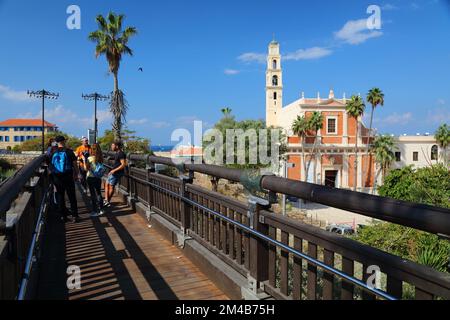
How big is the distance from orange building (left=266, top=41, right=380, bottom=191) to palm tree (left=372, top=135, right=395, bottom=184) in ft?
6.71

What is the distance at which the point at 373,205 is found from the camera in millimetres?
1856

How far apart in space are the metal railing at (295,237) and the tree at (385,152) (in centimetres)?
5176

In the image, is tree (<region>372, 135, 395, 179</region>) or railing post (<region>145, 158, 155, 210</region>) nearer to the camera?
railing post (<region>145, 158, 155, 210</region>)

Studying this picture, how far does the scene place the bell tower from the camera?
2566 inches

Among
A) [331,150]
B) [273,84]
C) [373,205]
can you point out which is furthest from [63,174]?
[273,84]

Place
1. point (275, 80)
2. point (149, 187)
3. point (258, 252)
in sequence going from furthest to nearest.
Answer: point (275, 80)
point (149, 187)
point (258, 252)

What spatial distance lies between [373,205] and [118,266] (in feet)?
11.0

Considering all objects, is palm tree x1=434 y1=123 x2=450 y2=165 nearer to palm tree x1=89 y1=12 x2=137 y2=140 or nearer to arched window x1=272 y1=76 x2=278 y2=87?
arched window x1=272 y1=76 x2=278 y2=87

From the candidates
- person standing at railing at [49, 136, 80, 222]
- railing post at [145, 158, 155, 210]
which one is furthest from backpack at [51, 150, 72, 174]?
railing post at [145, 158, 155, 210]

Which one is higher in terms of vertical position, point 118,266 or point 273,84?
point 273,84

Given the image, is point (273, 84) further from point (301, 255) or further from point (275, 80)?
point (301, 255)

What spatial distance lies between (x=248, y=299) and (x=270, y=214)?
2.59 feet

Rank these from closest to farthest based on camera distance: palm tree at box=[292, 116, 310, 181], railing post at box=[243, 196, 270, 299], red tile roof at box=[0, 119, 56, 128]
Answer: railing post at box=[243, 196, 270, 299]
palm tree at box=[292, 116, 310, 181]
red tile roof at box=[0, 119, 56, 128]
